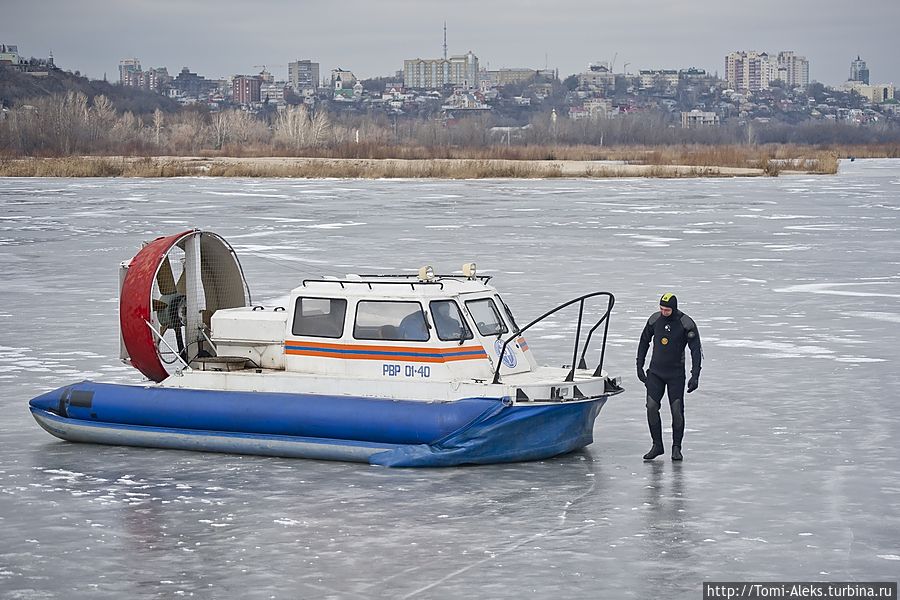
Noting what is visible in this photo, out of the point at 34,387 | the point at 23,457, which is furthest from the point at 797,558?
the point at 34,387

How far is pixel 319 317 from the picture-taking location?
13102mm

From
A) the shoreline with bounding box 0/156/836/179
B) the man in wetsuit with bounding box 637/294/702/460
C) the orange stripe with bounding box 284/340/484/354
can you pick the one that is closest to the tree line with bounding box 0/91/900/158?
the shoreline with bounding box 0/156/836/179

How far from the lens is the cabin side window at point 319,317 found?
1295 centimetres

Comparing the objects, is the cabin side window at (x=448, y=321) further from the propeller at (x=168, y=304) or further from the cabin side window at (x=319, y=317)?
the propeller at (x=168, y=304)

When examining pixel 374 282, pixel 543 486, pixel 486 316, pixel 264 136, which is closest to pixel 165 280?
pixel 374 282

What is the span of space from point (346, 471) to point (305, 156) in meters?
93.2

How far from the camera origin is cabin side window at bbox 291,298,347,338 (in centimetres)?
1295

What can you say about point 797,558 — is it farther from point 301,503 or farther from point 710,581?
point 301,503

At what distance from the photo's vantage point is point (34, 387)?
15.5m

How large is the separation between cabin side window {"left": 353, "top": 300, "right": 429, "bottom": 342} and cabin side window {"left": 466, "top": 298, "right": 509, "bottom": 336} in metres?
0.54

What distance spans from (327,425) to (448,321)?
150 centimetres

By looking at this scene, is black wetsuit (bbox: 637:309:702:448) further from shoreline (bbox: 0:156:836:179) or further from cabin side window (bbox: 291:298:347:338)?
shoreline (bbox: 0:156:836:179)

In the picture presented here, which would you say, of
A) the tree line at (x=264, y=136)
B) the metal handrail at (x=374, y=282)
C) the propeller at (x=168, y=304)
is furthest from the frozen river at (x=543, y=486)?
the tree line at (x=264, y=136)

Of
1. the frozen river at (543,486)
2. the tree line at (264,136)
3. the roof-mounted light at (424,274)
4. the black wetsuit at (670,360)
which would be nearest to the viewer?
the frozen river at (543,486)
